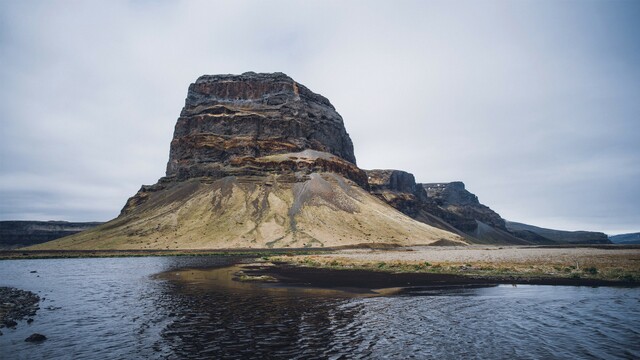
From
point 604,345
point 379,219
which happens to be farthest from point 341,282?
point 379,219

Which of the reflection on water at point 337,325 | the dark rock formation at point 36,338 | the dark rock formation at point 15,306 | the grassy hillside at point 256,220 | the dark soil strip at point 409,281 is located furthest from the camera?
the grassy hillside at point 256,220

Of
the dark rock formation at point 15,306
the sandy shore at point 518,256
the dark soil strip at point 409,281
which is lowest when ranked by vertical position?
the dark rock formation at point 15,306

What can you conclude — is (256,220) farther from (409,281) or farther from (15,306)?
(15,306)

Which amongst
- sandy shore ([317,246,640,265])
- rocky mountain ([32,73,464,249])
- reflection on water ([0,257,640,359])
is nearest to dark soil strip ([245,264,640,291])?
reflection on water ([0,257,640,359])

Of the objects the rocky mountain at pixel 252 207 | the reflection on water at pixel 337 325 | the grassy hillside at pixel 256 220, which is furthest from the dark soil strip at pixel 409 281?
the grassy hillside at pixel 256 220

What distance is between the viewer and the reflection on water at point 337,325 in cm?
1708

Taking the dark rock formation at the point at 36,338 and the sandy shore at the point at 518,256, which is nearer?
the dark rock formation at the point at 36,338

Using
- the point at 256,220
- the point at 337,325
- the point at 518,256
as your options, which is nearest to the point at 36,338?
the point at 337,325

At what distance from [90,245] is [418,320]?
5650 inches

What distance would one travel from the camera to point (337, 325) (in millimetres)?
21719

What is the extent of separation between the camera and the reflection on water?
56.0ft

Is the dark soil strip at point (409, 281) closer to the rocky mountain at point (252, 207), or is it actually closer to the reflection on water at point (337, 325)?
the reflection on water at point (337, 325)

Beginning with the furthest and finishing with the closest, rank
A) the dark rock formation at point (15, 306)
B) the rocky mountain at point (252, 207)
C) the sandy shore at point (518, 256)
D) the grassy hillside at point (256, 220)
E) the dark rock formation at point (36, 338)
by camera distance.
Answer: the rocky mountain at point (252, 207) → the grassy hillside at point (256, 220) → the sandy shore at point (518, 256) → the dark rock formation at point (15, 306) → the dark rock formation at point (36, 338)

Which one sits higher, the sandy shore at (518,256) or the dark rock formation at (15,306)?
the sandy shore at (518,256)
